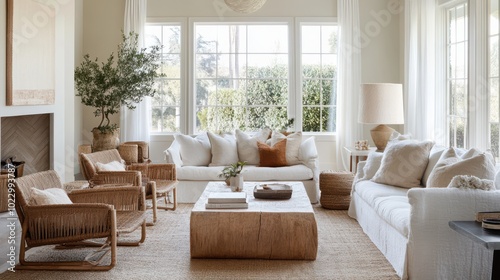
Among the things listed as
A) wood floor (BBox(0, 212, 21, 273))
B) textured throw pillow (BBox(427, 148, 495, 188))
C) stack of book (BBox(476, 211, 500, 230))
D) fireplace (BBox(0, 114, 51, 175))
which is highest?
fireplace (BBox(0, 114, 51, 175))

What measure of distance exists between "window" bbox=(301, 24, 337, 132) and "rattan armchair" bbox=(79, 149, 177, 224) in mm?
3202

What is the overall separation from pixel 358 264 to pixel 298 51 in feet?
17.2

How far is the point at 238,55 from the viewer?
9.69 metres

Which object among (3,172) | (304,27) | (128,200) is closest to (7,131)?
(3,172)

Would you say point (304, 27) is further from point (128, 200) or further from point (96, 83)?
point (128, 200)

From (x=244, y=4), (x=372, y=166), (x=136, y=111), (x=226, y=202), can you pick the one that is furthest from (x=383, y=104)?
(x=136, y=111)

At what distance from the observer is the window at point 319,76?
9609 millimetres

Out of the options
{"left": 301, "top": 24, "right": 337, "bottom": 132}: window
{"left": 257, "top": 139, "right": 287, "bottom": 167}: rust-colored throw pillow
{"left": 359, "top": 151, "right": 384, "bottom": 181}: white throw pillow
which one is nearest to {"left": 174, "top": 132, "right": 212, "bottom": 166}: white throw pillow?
{"left": 257, "top": 139, "right": 287, "bottom": 167}: rust-colored throw pillow

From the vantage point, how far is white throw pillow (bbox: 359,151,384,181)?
6445 mm

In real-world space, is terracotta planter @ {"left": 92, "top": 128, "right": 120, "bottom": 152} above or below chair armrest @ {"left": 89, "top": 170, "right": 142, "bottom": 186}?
above

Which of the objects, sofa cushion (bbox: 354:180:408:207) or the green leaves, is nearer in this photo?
sofa cushion (bbox: 354:180:408:207)

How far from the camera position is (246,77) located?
31.8 ft

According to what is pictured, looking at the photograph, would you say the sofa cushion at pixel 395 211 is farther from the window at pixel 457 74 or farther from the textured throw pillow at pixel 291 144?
the textured throw pillow at pixel 291 144

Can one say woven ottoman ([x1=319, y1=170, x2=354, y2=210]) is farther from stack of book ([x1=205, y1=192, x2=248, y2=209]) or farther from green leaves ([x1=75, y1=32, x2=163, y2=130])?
green leaves ([x1=75, y1=32, x2=163, y2=130])
